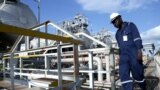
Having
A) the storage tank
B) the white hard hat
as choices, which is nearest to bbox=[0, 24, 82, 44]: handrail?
the white hard hat

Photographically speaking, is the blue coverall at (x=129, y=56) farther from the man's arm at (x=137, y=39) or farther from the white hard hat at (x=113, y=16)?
the white hard hat at (x=113, y=16)

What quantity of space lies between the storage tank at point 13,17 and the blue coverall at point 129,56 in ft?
43.0

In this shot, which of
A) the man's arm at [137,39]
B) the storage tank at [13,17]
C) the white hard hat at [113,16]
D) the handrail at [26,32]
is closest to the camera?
the handrail at [26,32]

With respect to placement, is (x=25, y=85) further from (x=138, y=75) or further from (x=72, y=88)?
(x=138, y=75)

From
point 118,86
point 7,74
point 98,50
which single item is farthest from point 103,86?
point 7,74

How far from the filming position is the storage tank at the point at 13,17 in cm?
1646

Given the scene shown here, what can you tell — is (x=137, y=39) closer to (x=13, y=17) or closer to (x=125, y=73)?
(x=125, y=73)

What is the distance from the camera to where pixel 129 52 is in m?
3.83

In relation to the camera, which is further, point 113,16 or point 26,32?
point 113,16

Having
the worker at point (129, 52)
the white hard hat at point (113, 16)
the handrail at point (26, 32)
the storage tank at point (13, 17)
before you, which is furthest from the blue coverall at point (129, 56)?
the storage tank at point (13, 17)

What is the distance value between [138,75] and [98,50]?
138 centimetres

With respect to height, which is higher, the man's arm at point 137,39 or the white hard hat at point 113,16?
the white hard hat at point 113,16

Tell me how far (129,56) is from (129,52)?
6cm

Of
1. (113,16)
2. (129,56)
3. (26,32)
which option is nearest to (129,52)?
(129,56)
